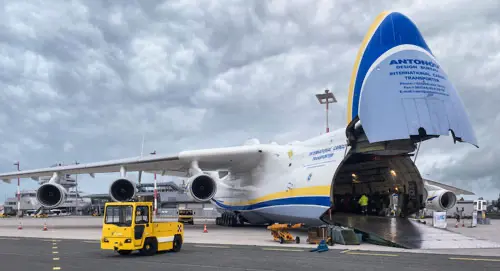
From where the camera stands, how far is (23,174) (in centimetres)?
2059

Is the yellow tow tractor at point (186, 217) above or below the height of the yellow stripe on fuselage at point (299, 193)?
below

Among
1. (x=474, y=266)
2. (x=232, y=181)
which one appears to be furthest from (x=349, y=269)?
(x=232, y=181)

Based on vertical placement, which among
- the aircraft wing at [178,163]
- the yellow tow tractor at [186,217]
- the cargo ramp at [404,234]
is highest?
the aircraft wing at [178,163]

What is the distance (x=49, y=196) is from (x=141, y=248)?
11.0 m

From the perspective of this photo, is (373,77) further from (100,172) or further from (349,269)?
(100,172)

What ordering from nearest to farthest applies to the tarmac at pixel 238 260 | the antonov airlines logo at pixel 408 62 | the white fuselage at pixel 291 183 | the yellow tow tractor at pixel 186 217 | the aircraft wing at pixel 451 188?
the tarmac at pixel 238 260 → the antonov airlines logo at pixel 408 62 → the white fuselage at pixel 291 183 → the aircraft wing at pixel 451 188 → the yellow tow tractor at pixel 186 217

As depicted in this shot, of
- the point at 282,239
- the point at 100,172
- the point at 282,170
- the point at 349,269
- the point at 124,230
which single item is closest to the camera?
the point at 349,269

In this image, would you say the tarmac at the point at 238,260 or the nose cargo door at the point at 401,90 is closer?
the tarmac at the point at 238,260

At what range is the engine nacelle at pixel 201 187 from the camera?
17672 millimetres

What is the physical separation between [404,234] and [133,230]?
7257 millimetres

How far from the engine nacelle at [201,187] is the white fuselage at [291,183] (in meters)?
2.04

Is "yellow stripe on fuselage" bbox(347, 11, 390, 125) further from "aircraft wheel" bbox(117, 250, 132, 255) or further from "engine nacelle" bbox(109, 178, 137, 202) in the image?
"engine nacelle" bbox(109, 178, 137, 202)

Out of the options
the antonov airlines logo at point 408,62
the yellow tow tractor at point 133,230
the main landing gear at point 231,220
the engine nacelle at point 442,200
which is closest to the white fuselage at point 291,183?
the main landing gear at point 231,220

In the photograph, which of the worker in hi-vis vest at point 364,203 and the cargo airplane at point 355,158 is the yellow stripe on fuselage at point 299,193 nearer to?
the cargo airplane at point 355,158
